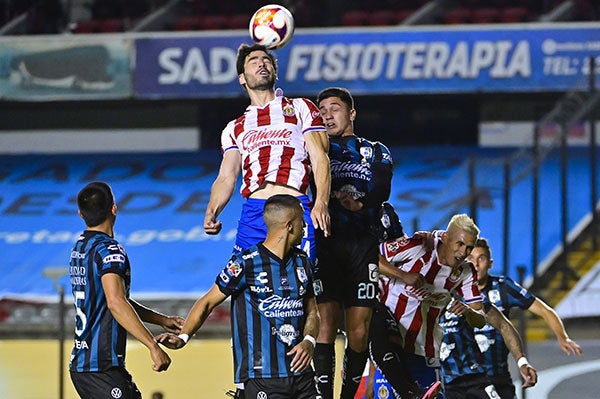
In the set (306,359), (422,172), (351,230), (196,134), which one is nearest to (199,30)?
(196,134)

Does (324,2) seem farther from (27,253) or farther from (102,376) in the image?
(102,376)

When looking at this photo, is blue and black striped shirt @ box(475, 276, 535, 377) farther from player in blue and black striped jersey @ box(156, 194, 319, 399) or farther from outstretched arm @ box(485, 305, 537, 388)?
player in blue and black striped jersey @ box(156, 194, 319, 399)

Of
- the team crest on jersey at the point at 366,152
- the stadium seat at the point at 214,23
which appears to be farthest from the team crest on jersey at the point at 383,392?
the stadium seat at the point at 214,23

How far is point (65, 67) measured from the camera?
925 inches

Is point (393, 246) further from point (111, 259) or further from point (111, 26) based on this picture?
point (111, 26)

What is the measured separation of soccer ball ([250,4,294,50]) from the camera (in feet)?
28.8

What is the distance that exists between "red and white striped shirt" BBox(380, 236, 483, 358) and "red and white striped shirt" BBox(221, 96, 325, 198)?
1422 mm

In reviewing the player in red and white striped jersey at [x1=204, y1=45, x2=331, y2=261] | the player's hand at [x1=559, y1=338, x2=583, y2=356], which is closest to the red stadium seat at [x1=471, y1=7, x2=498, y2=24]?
the player's hand at [x1=559, y1=338, x2=583, y2=356]

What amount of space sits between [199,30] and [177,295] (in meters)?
6.47

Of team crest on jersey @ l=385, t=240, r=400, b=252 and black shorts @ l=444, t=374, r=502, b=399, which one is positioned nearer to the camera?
team crest on jersey @ l=385, t=240, r=400, b=252

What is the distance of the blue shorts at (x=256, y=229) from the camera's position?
802cm

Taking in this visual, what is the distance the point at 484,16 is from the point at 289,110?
51.2 ft

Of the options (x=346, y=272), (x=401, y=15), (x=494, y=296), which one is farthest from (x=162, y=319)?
(x=401, y=15)

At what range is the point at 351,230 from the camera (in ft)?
28.7
